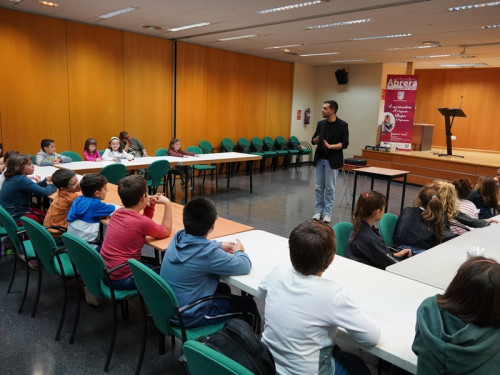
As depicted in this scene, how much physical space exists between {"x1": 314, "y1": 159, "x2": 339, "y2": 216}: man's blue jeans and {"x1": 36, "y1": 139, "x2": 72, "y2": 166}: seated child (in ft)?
12.8

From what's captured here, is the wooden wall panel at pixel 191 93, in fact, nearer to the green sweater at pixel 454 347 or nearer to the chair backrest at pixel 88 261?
A: the chair backrest at pixel 88 261

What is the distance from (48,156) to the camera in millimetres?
6000

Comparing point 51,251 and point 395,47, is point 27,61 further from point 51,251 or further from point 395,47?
point 395,47

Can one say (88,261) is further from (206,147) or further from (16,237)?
(206,147)

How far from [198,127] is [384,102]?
529cm

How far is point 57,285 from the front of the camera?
361cm

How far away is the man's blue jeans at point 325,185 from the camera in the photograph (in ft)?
19.3

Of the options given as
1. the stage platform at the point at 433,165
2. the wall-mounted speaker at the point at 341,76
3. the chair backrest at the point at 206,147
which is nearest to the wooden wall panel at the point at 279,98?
the wall-mounted speaker at the point at 341,76

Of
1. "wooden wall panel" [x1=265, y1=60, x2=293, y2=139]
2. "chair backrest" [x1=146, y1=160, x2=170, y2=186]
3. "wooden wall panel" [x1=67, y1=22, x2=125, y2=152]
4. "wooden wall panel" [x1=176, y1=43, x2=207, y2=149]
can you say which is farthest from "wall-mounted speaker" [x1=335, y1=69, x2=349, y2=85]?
"chair backrest" [x1=146, y1=160, x2=170, y2=186]

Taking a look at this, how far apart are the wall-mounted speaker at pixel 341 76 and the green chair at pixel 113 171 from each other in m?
8.06

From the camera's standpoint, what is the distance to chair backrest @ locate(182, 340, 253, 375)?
3.89 feet

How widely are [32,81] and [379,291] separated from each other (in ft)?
23.1

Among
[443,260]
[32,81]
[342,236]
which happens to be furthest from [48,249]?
[32,81]

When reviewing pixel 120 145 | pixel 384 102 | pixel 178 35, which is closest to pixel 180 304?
pixel 120 145
